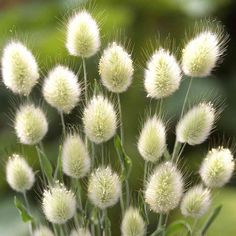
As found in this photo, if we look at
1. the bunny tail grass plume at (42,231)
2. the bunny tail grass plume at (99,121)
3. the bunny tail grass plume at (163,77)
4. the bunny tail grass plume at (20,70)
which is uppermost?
the bunny tail grass plume at (20,70)

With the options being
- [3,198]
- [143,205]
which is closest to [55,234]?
[143,205]

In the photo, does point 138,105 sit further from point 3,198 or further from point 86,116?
point 86,116

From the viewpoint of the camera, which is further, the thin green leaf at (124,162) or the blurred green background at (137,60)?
the blurred green background at (137,60)

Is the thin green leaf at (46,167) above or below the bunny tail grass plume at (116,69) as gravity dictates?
below

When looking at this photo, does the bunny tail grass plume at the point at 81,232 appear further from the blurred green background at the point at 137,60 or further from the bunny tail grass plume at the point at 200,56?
the blurred green background at the point at 137,60

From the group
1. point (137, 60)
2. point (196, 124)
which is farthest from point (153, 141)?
point (137, 60)

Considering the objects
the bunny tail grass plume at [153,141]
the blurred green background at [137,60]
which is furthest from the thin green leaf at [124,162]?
the blurred green background at [137,60]
